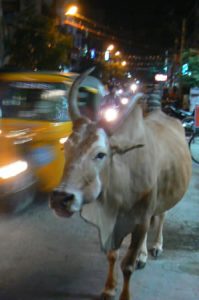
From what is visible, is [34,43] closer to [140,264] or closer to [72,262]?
[72,262]

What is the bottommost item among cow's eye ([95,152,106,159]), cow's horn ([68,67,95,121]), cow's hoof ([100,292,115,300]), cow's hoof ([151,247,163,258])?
Answer: cow's hoof ([151,247,163,258])

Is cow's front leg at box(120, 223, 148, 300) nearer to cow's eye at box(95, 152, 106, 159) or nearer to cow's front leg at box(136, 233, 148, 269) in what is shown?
cow's front leg at box(136, 233, 148, 269)

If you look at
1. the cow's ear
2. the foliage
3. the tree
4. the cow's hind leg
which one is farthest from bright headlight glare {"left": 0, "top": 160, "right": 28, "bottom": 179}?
the tree

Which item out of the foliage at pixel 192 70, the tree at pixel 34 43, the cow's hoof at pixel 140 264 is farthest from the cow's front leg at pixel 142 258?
the tree at pixel 34 43

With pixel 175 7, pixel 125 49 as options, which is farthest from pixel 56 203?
pixel 125 49

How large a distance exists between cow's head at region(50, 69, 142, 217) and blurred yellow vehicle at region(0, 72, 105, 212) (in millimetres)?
3035

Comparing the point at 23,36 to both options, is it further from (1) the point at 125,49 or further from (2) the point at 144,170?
(1) the point at 125,49

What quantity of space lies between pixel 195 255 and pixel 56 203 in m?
2.73

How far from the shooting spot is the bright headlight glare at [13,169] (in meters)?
5.75

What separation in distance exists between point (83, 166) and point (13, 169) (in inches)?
111

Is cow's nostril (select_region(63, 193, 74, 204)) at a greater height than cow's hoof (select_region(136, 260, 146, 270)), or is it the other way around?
cow's nostril (select_region(63, 193, 74, 204))

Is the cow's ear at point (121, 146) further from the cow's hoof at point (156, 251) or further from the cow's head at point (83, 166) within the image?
the cow's hoof at point (156, 251)

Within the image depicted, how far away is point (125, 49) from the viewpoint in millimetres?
59250

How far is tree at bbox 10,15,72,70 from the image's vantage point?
2302cm
